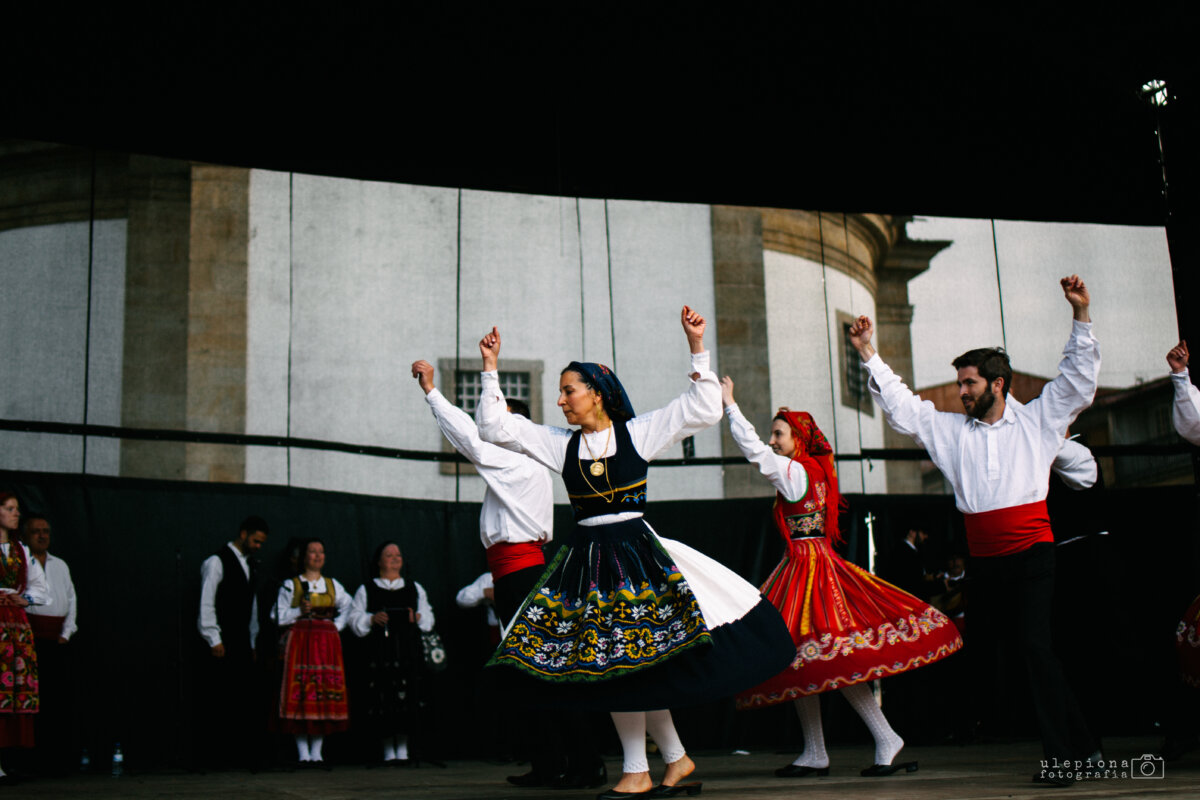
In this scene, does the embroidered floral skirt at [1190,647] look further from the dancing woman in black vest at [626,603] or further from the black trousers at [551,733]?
the black trousers at [551,733]

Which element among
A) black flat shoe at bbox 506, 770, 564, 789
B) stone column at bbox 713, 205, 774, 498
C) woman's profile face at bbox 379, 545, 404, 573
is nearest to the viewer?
black flat shoe at bbox 506, 770, 564, 789

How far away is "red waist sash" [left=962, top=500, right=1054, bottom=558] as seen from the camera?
13.4 feet

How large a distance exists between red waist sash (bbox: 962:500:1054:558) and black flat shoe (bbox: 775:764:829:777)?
51.4 inches

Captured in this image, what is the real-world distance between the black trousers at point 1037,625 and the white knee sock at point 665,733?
1.21 metres

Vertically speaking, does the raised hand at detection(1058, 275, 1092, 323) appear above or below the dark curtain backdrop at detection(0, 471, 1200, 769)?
above

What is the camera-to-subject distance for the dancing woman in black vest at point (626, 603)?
3.46 meters

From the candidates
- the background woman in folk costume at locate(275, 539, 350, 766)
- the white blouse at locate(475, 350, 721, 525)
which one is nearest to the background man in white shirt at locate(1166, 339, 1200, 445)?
the white blouse at locate(475, 350, 721, 525)

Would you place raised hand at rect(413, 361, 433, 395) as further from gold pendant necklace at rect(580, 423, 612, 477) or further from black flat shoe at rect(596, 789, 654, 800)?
black flat shoe at rect(596, 789, 654, 800)

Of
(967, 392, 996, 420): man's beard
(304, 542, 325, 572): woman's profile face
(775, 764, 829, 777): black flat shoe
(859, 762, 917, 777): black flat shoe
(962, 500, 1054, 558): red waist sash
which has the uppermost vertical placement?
(967, 392, 996, 420): man's beard

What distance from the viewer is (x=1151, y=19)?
18.2 feet

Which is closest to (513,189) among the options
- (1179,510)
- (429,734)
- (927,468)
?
(429,734)

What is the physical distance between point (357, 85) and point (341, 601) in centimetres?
316

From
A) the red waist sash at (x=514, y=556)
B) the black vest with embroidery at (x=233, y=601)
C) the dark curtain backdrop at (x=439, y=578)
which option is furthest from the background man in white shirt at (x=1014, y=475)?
the black vest with embroidery at (x=233, y=601)

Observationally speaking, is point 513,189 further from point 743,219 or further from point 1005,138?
point 1005,138
